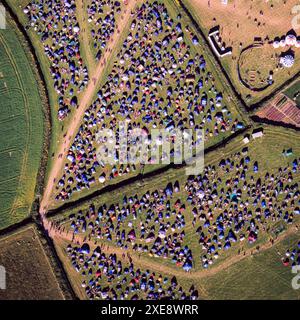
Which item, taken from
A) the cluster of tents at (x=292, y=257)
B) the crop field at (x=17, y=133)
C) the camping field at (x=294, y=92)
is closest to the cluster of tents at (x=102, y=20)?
the crop field at (x=17, y=133)

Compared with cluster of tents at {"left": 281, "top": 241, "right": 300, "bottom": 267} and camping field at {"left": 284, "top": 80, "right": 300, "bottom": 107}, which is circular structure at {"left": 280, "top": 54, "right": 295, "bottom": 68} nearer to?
camping field at {"left": 284, "top": 80, "right": 300, "bottom": 107}

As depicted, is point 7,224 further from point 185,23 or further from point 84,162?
point 185,23

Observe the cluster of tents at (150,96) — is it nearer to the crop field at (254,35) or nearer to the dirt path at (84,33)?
the dirt path at (84,33)

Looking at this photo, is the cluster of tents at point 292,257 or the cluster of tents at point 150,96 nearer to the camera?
the cluster of tents at point 292,257

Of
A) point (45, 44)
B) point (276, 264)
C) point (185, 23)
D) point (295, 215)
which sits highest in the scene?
point (45, 44)

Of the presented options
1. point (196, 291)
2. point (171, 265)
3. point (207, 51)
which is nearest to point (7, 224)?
point (171, 265)

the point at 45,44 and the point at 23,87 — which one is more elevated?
the point at 45,44

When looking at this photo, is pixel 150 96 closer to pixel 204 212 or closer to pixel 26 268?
pixel 204 212
